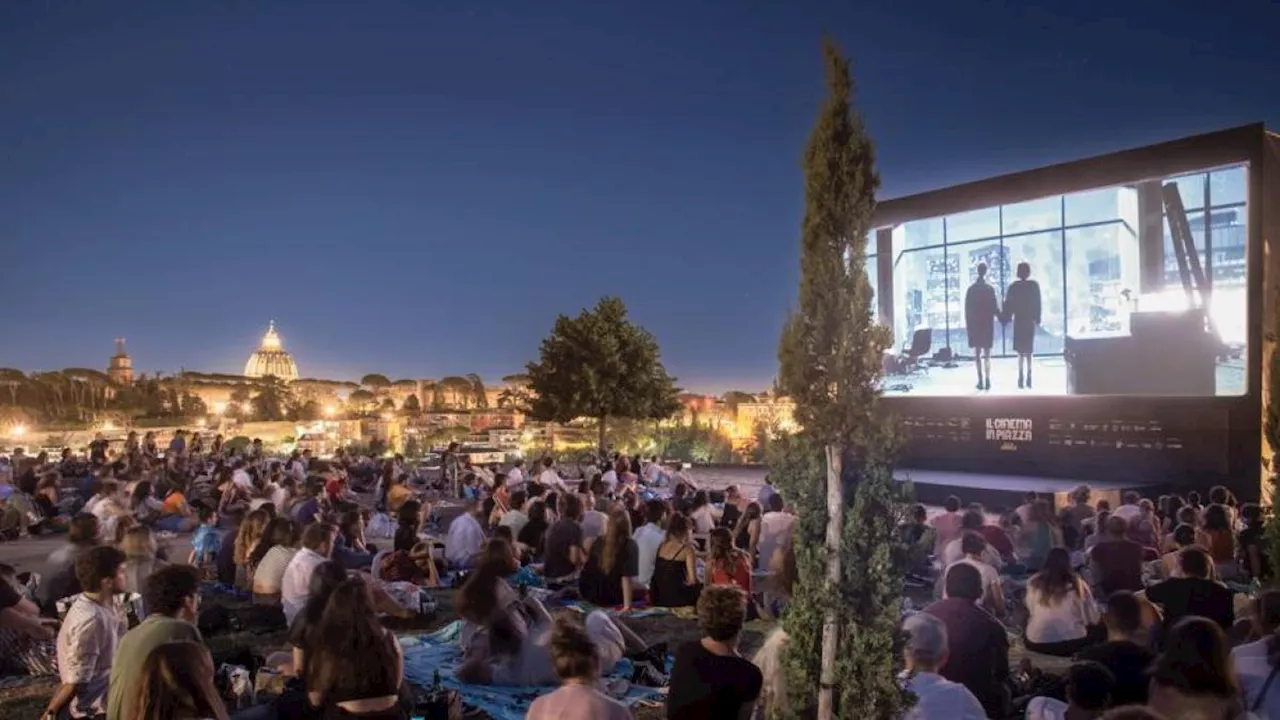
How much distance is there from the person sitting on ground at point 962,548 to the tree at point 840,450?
449 cm

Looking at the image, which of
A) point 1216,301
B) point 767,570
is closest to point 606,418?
point 1216,301

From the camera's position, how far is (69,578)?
306 inches

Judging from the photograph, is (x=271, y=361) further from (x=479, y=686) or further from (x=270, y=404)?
(x=479, y=686)

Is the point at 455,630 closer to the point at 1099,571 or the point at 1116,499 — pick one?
the point at 1099,571

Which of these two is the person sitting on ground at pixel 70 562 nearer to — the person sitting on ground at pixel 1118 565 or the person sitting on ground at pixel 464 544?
the person sitting on ground at pixel 464 544

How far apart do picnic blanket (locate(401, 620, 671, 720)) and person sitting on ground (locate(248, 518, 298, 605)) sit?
4.05 ft

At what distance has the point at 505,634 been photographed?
6727mm

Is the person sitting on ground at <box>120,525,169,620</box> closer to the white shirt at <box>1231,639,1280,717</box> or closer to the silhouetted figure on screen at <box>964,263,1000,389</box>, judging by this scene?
the white shirt at <box>1231,639,1280,717</box>

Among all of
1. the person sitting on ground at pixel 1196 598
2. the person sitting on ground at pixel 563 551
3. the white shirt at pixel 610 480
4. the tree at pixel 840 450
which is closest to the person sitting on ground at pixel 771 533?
the person sitting on ground at pixel 563 551

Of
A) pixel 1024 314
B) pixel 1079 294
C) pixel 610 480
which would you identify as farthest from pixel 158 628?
pixel 1024 314

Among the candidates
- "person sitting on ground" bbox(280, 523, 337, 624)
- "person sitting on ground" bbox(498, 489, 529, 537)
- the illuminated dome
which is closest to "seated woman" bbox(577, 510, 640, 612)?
"person sitting on ground" bbox(498, 489, 529, 537)

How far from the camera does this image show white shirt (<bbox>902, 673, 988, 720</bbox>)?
14.5 feet

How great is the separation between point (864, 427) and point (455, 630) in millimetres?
5574

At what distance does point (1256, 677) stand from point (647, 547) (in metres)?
6.30
